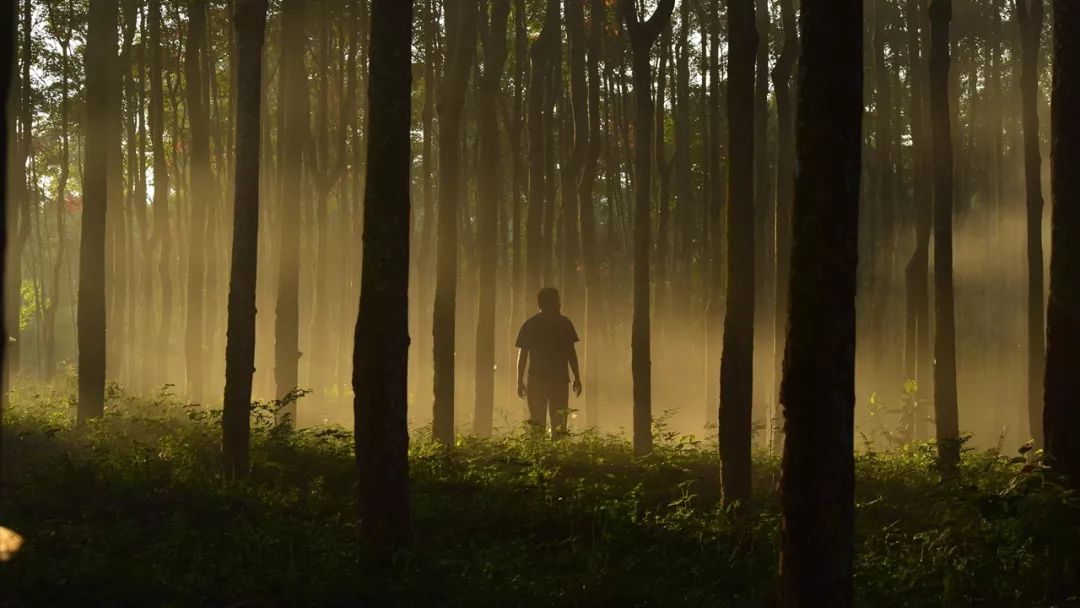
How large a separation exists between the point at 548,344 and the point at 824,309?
31.4ft

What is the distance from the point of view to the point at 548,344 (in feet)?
49.8

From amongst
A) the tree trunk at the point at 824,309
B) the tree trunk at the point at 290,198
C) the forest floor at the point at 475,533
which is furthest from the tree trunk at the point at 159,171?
the tree trunk at the point at 824,309

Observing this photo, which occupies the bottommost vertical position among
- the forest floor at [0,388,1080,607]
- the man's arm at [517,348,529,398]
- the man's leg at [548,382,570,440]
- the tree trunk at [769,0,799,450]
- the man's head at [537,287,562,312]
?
the forest floor at [0,388,1080,607]

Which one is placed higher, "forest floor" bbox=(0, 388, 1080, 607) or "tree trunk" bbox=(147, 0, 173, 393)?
"tree trunk" bbox=(147, 0, 173, 393)

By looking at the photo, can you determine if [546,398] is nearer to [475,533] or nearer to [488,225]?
[488,225]

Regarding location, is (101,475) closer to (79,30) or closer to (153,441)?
(153,441)

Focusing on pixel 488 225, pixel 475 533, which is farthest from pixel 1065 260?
pixel 488 225

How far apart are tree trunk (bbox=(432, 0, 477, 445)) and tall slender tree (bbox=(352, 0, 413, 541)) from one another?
600 centimetres

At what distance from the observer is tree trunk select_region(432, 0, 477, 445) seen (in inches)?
551

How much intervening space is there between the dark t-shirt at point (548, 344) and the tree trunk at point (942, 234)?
15.3 feet

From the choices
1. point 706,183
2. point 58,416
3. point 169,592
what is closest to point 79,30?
point 58,416

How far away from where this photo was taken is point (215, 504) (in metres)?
9.46

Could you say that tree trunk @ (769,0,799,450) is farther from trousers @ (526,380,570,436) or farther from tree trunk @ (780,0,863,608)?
tree trunk @ (780,0,863,608)

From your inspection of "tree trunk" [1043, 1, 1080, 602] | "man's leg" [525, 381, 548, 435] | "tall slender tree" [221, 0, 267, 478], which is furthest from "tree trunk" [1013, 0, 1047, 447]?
"tall slender tree" [221, 0, 267, 478]
